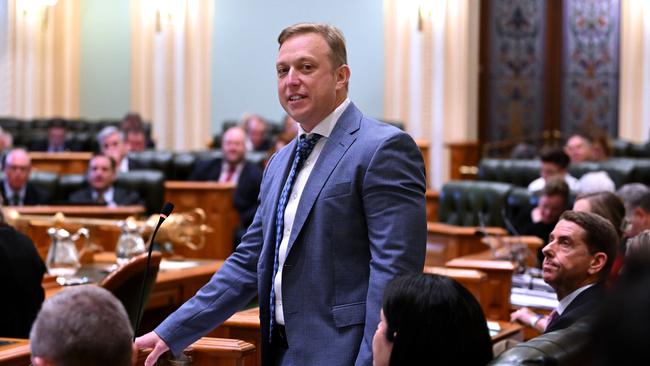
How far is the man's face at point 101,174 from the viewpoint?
22.6ft

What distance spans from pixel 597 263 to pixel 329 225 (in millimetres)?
950

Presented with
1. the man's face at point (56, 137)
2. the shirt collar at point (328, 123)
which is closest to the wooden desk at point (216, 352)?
the shirt collar at point (328, 123)

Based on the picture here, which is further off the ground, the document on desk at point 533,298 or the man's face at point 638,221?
the man's face at point 638,221

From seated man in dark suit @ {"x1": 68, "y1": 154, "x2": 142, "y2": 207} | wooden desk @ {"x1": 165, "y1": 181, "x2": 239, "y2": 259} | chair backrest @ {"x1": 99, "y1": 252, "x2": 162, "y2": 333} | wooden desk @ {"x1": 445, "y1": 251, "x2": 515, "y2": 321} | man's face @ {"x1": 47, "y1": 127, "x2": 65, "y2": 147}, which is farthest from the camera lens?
man's face @ {"x1": 47, "y1": 127, "x2": 65, "y2": 147}

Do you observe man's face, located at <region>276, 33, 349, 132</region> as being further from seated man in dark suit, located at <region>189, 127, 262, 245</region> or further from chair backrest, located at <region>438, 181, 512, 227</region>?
seated man in dark suit, located at <region>189, 127, 262, 245</region>

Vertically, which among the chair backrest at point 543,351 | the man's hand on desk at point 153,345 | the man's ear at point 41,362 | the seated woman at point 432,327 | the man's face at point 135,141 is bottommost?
the man's hand on desk at point 153,345

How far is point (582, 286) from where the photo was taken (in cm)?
277

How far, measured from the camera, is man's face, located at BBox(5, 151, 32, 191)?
699 cm

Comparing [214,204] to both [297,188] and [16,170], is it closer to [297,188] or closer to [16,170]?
[16,170]

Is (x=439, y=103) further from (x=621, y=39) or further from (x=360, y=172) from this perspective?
(x=360, y=172)

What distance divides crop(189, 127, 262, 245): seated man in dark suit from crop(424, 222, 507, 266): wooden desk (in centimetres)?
144

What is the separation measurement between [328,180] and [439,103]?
10.1 meters

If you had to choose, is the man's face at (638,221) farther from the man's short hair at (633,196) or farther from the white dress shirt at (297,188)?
the white dress shirt at (297,188)

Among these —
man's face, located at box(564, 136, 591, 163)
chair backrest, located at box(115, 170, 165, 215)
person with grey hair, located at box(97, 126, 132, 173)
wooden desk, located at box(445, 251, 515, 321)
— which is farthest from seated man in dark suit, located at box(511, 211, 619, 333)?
person with grey hair, located at box(97, 126, 132, 173)
